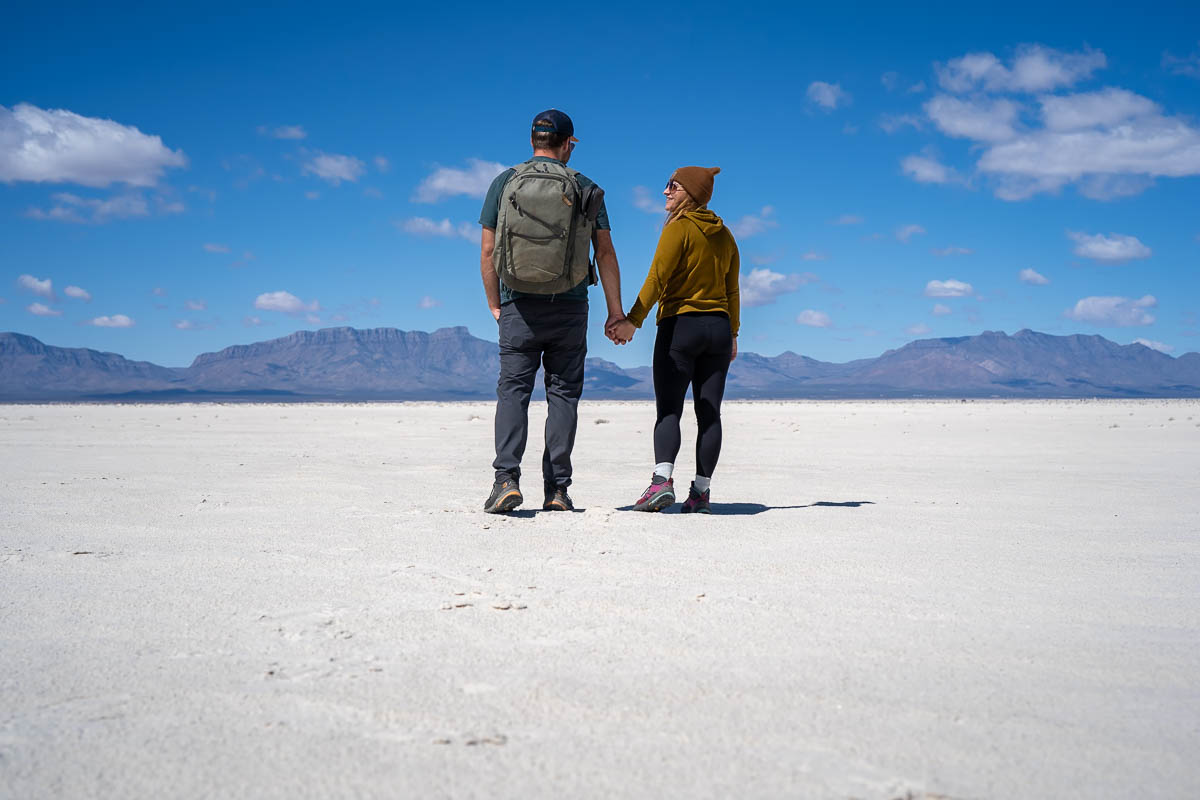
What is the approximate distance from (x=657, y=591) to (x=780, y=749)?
4.34ft

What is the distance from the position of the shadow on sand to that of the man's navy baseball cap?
235cm

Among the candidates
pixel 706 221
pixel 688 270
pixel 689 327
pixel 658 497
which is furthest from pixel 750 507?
pixel 706 221

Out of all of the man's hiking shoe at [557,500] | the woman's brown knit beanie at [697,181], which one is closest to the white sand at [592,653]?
the man's hiking shoe at [557,500]

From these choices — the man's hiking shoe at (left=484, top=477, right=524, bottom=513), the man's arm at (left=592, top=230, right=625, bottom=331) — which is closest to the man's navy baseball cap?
the man's arm at (left=592, top=230, right=625, bottom=331)

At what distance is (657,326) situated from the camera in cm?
524

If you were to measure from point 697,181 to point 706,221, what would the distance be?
1.04 ft

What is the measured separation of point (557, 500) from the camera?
494 centimetres

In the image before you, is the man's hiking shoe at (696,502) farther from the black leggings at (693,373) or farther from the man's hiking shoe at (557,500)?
the man's hiking shoe at (557,500)

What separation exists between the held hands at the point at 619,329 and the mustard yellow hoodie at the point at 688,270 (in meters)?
0.05

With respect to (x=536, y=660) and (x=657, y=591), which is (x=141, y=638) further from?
(x=657, y=591)

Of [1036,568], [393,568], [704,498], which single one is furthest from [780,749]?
[704,498]

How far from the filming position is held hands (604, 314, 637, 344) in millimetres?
4945

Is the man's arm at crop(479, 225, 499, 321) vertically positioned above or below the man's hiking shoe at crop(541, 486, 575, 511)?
above

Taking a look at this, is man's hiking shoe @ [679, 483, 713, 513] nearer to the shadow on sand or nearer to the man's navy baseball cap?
the shadow on sand
